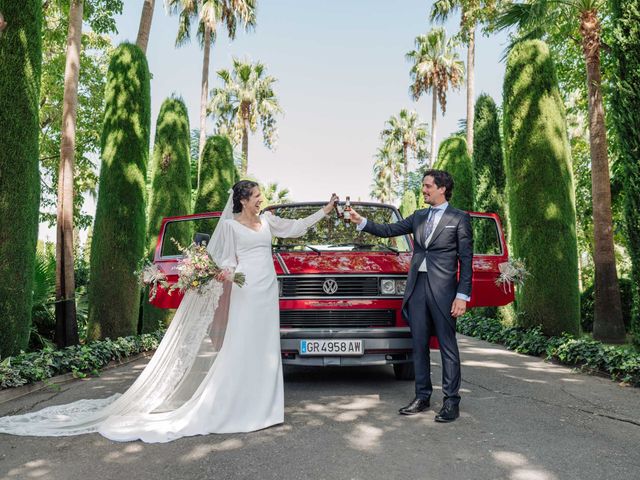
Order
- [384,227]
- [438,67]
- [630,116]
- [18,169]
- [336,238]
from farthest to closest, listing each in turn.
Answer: [438,67] < [630,116] < [18,169] < [336,238] < [384,227]

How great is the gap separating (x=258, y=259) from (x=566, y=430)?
9.90ft

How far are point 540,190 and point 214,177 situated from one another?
9578 mm

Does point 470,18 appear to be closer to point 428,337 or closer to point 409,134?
point 428,337

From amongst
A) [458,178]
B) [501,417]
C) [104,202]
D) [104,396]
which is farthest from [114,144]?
[458,178]

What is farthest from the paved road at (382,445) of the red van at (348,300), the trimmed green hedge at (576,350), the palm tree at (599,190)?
the palm tree at (599,190)

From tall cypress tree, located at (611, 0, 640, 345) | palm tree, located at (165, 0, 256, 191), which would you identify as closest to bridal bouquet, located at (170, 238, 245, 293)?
tall cypress tree, located at (611, 0, 640, 345)

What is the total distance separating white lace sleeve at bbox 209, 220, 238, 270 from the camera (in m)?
4.96

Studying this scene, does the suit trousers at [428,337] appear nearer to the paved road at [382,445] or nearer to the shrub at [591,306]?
the paved road at [382,445]

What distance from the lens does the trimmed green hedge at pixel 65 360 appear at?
6.17 metres

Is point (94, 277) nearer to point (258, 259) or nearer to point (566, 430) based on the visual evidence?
point (258, 259)

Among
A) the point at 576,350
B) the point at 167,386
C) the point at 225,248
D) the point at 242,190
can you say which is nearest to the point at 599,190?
the point at 576,350

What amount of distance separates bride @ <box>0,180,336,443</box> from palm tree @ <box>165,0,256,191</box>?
21.1 meters

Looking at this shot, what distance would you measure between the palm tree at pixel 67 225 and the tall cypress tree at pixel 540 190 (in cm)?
831

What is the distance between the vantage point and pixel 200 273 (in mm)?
4723
